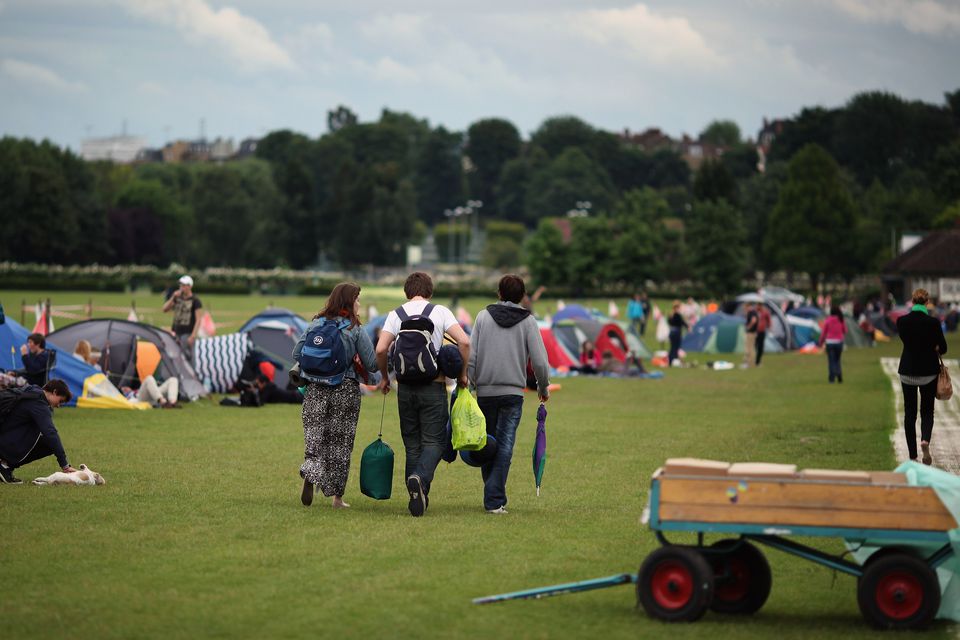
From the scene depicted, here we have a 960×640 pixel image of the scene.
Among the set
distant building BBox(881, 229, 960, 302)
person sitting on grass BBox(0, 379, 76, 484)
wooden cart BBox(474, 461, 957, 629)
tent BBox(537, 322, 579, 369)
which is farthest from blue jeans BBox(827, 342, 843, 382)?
distant building BBox(881, 229, 960, 302)

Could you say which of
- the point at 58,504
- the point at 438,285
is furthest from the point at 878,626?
the point at 438,285

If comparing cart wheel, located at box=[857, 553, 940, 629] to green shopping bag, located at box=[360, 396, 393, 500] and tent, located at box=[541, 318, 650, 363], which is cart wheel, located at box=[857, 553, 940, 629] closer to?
green shopping bag, located at box=[360, 396, 393, 500]

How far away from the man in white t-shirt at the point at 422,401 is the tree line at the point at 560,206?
87.2 meters

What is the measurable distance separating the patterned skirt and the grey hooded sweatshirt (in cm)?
105

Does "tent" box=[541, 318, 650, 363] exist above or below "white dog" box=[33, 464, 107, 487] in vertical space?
above

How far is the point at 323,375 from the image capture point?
11.2 m

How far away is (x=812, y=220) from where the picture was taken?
10612 cm

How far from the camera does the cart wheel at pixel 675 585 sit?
7781 millimetres

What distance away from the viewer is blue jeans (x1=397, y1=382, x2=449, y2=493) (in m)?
11.0

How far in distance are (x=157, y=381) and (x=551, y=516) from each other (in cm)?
1267

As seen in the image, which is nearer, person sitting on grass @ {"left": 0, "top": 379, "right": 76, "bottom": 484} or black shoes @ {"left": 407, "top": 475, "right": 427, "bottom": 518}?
black shoes @ {"left": 407, "top": 475, "right": 427, "bottom": 518}

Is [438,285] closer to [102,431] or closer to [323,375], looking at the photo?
[102,431]

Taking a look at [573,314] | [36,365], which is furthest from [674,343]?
[36,365]

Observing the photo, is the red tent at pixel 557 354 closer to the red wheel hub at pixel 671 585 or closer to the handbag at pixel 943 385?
the handbag at pixel 943 385
